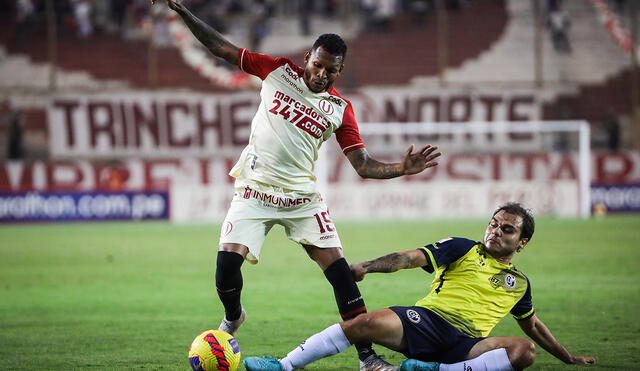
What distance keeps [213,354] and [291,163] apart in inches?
60.0

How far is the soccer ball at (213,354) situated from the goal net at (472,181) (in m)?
18.2

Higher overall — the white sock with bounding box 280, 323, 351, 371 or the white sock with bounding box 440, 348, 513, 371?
the white sock with bounding box 280, 323, 351, 371

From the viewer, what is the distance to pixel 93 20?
31.5 m

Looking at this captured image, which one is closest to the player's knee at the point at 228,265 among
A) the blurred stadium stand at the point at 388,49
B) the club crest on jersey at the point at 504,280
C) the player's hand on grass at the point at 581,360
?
the club crest on jersey at the point at 504,280

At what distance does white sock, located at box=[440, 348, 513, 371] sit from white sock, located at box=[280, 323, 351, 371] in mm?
679

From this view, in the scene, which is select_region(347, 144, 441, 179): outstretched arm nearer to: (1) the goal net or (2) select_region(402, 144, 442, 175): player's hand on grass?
(2) select_region(402, 144, 442, 175): player's hand on grass

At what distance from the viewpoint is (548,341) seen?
6.14m

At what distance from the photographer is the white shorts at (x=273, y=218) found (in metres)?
6.39

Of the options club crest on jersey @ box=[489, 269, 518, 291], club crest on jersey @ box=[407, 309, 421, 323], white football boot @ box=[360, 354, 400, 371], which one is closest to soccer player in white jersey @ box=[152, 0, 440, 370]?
white football boot @ box=[360, 354, 400, 371]

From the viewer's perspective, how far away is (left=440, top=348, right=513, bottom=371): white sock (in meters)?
5.61

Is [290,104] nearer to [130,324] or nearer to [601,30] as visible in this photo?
[130,324]

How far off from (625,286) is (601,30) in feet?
73.9

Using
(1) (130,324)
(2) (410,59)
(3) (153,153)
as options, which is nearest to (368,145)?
(2) (410,59)

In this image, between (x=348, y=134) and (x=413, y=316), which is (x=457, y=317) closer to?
(x=413, y=316)
